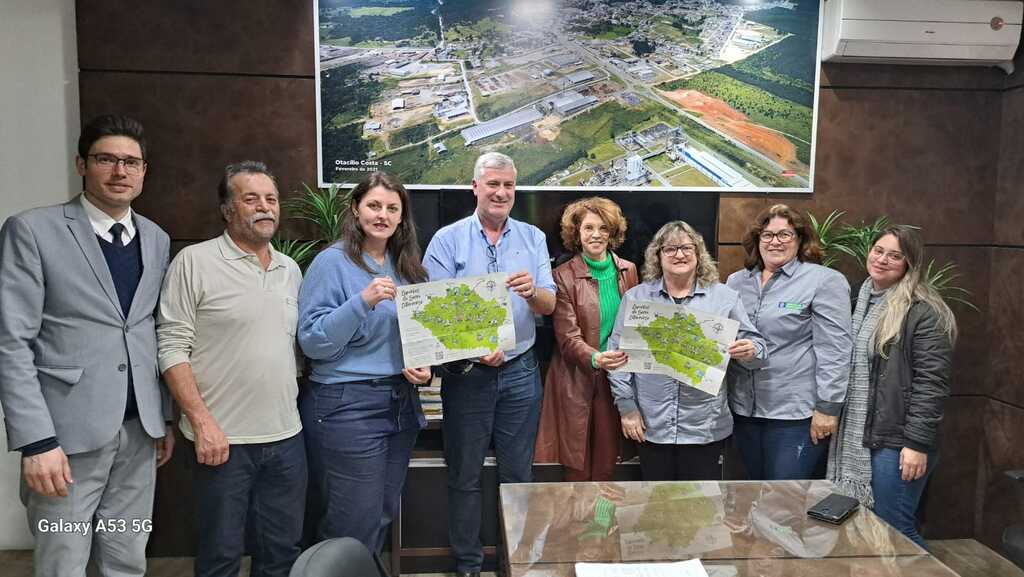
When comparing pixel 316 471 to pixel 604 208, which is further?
pixel 604 208

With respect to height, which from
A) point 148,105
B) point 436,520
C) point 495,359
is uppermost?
point 148,105

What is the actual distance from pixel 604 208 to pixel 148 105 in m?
2.28

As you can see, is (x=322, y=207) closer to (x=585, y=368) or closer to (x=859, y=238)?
(x=585, y=368)

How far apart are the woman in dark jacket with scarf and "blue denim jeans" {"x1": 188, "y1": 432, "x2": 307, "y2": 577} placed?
2.24 meters

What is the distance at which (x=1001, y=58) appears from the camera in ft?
11.9

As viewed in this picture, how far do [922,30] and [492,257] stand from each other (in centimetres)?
255

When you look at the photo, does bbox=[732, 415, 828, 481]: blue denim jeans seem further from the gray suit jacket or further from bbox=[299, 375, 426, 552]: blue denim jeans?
the gray suit jacket

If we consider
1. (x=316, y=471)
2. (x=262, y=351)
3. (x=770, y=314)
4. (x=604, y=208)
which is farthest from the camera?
(x=604, y=208)

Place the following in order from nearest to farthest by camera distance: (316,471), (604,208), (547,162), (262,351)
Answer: (262,351)
(316,471)
(604,208)
(547,162)

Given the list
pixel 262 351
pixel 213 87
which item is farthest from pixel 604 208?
pixel 213 87

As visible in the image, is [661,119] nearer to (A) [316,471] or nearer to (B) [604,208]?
(B) [604,208]

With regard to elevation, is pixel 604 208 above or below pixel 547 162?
below

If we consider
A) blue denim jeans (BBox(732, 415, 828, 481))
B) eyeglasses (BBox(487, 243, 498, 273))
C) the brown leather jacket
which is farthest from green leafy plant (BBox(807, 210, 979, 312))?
eyeglasses (BBox(487, 243, 498, 273))

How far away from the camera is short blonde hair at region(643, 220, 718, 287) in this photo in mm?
2865
